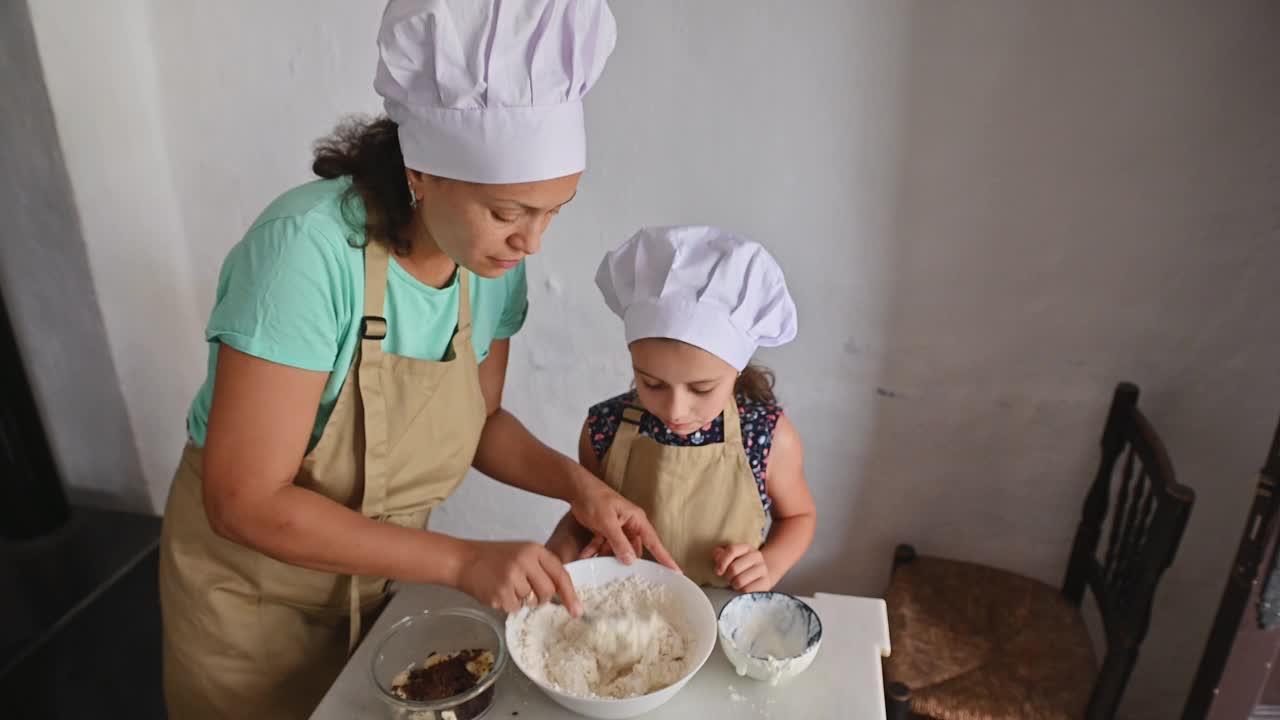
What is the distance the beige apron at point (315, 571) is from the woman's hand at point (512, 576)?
0.18 m

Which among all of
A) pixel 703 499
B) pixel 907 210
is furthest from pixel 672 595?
pixel 907 210

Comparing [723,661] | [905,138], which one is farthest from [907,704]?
[905,138]

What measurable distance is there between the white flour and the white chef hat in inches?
22.6

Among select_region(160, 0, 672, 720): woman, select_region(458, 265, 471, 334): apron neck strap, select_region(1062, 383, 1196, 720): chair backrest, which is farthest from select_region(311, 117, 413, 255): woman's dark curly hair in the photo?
select_region(1062, 383, 1196, 720): chair backrest

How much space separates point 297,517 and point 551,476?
1.41 feet

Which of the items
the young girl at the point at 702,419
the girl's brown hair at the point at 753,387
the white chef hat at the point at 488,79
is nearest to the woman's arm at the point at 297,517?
the young girl at the point at 702,419

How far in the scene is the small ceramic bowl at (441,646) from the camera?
103 cm

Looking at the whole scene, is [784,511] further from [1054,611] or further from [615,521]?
[1054,611]

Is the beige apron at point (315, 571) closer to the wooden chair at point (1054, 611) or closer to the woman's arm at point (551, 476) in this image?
the woman's arm at point (551, 476)

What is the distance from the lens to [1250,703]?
1.61 m

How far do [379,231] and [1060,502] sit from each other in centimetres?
156

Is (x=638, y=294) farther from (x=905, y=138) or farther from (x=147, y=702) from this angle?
(x=147, y=702)

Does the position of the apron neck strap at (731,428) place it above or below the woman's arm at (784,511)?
above

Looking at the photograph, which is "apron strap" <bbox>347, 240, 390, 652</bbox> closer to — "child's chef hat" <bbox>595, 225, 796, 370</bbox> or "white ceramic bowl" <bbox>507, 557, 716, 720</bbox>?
"white ceramic bowl" <bbox>507, 557, 716, 720</bbox>
